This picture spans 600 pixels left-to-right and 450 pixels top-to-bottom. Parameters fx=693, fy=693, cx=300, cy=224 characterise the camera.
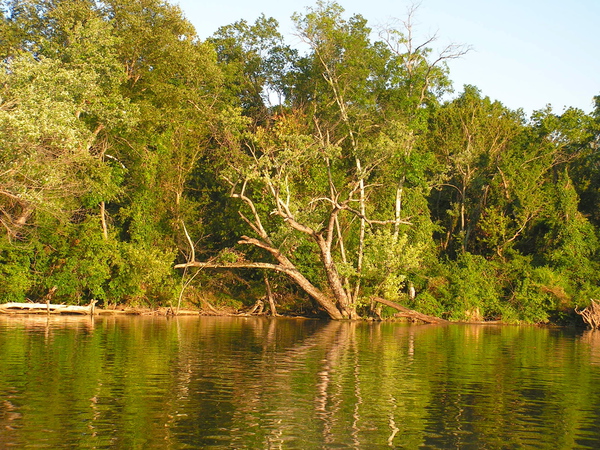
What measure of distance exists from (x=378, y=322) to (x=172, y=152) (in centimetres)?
1777

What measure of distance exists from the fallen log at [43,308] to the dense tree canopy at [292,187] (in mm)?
1155

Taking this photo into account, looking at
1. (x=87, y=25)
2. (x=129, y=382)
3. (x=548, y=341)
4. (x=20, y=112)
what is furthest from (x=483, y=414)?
(x=87, y=25)

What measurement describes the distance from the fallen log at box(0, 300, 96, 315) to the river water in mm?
9805

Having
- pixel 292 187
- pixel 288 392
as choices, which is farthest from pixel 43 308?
pixel 288 392

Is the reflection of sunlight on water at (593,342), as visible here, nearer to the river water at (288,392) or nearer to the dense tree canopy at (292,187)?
the river water at (288,392)

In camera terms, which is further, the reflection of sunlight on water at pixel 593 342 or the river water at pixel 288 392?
the reflection of sunlight on water at pixel 593 342

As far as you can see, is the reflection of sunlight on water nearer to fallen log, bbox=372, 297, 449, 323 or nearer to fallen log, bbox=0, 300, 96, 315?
fallen log, bbox=372, 297, 449, 323

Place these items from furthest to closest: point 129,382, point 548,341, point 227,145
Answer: point 227,145 → point 548,341 → point 129,382

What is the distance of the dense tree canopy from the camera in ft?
123

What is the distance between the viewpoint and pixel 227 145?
4344 cm

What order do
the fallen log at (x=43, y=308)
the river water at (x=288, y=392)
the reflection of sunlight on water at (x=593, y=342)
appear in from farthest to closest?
the fallen log at (x=43, y=308), the reflection of sunlight on water at (x=593, y=342), the river water at (x=288, y=392)

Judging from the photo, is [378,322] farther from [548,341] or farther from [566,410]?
[566,410]

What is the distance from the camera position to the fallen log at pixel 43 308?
3594 cm

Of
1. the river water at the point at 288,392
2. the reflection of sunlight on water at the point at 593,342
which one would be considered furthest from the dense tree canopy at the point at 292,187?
the river water at the point at 288,392
